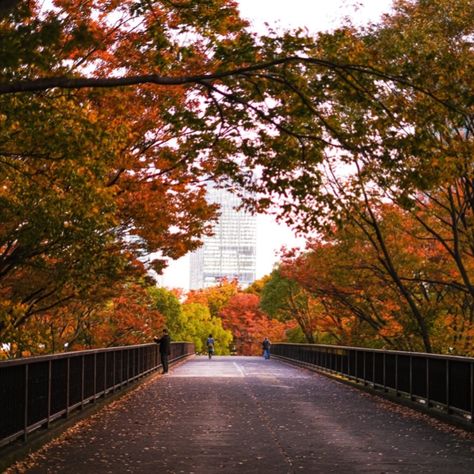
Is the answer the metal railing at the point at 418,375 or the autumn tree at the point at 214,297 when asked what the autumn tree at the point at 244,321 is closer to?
the autumn tree at the point at 214,297

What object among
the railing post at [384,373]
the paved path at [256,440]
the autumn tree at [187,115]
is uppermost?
the autumn tree at [187,115]

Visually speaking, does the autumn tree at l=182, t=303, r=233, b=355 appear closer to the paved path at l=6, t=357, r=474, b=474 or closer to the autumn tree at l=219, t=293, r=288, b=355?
the autumn tree at l=219, t=293, r=288, b=355

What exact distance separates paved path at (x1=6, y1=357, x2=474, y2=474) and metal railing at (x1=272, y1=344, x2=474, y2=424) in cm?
51

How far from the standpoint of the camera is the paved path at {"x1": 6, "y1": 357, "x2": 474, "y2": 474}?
10.1m

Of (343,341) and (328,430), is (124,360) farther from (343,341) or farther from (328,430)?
(343,341)

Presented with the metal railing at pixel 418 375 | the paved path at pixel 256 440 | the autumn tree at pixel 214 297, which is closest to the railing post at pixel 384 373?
the metal railing at pixel 418 375

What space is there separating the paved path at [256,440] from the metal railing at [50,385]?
0.45m

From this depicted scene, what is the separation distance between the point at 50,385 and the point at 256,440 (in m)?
3.32

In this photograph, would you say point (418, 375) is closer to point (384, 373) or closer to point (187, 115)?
point (384, 373)

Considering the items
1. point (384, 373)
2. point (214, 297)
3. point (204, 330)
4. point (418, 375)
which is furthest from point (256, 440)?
point (214, 297)

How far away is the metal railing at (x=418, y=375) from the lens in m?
14.6

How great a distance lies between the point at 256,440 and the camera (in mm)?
12508

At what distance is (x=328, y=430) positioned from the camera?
45.5ft

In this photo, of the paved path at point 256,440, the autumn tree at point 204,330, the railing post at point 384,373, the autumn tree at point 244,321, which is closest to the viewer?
the paved path at point 256,440
